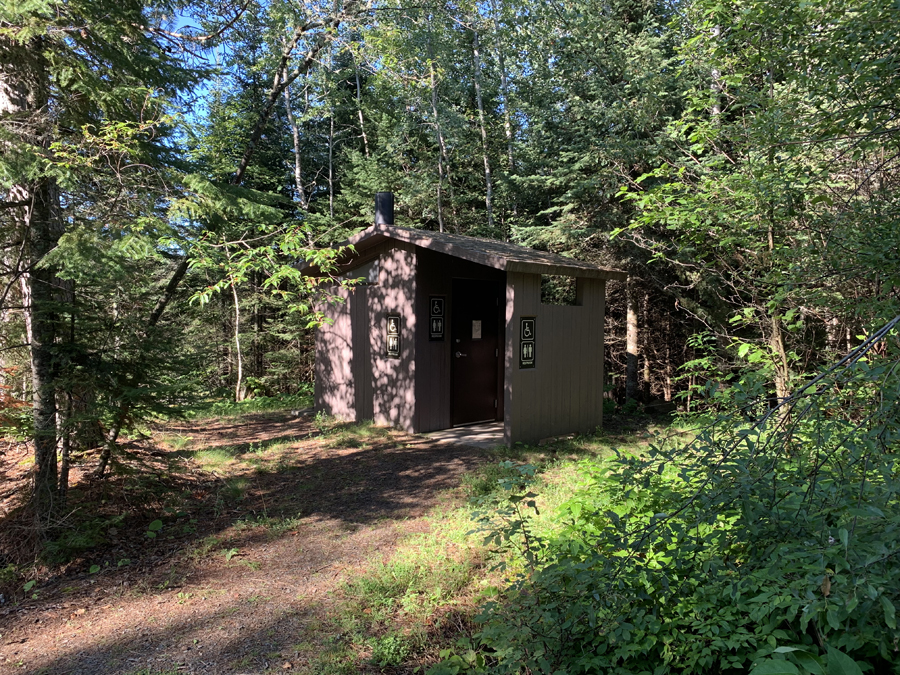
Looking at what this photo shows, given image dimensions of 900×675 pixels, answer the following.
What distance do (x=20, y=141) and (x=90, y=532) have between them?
Answer: 111 inches

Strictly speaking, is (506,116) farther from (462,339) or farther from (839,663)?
(839,663)

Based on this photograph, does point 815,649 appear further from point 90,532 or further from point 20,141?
point 20,141

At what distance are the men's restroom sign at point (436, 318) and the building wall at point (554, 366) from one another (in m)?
1.36

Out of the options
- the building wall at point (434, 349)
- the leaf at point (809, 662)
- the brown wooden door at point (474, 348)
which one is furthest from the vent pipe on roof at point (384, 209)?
the leaf at point (809, 662)

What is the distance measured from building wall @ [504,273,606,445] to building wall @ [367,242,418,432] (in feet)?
4.99

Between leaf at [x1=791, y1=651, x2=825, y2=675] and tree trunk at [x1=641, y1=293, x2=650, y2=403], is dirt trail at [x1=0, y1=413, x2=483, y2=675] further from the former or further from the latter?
tree trunk at [x1=641, y1=293, x2=650, y2=403]

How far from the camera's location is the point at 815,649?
166cm

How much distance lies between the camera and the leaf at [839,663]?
132 cm

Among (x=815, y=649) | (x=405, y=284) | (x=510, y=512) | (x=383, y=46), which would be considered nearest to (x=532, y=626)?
(x=510, y=512)

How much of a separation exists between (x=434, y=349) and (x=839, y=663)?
21.5 feet

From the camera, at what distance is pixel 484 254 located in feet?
21.3

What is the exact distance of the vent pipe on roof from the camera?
7988 mm

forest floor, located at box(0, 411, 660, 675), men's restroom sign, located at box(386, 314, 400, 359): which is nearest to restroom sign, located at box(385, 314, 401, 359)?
men's restroom sign, located at box(386, 314, 400, 359)

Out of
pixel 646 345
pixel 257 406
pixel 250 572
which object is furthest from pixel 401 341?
pixel 646 345
